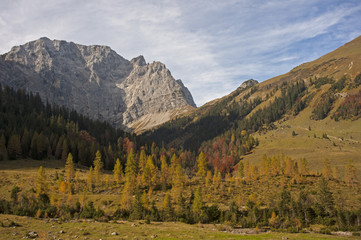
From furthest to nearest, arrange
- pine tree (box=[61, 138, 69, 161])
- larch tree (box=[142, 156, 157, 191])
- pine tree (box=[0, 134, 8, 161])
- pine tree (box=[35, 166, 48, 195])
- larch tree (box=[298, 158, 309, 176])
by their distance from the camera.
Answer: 1. pine tree (box=[61, 138, 69, 161])
2. pine tree (box=[0, 134, 8, 161])
3. larch tree (box=[298, 158, 309, 176])
4. larch tree (box=[142, 156, 157, 191])
5. pine tree (box=[35, 166, 48, 195])

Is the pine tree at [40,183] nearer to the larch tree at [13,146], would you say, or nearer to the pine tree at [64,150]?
the pine tree at [64,150]

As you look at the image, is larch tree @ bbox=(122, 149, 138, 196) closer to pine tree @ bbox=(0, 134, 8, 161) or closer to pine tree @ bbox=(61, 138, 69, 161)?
pine tree @ bbox=(61, 138, 69, 161)

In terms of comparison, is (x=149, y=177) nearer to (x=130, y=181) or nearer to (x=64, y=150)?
(x=130, y=181)

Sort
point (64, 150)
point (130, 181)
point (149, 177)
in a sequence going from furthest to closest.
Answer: point (64, 150) < point (149, 177) < point (130, 181)

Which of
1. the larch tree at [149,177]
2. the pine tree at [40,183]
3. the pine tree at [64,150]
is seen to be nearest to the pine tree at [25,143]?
the pine tree at [64,150]

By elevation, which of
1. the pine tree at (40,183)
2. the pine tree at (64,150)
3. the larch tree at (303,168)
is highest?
the pine tree at (64,150)

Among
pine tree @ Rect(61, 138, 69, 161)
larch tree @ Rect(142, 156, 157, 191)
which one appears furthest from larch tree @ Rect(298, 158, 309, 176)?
pine tree @ Rect(61, 138, 69, 161)

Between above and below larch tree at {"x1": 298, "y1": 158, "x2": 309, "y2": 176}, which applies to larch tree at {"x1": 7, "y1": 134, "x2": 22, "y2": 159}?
above

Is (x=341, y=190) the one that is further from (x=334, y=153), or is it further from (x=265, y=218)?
(x=334, y=153)

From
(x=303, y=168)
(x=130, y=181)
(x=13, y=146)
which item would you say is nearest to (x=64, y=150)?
(x=13, y=146)

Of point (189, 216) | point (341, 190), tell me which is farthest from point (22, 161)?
point (341, 190)

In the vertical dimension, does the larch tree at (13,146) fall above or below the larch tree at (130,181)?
above

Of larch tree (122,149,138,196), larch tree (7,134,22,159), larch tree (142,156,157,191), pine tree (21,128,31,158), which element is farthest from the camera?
pine tree (21,128,31,158)

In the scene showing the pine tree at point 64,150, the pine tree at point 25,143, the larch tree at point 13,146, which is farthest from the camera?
the pine tree at point 64,150
